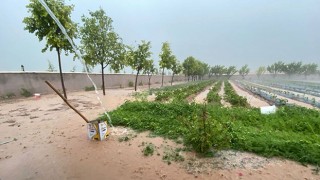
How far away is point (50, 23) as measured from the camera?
12.5 m

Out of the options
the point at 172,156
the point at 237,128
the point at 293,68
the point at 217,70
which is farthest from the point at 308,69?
the point at 172,156

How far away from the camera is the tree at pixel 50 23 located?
11844 millimetres

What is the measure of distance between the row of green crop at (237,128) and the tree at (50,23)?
590 centimetres

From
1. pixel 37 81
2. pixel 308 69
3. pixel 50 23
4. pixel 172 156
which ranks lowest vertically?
pixel 172 156

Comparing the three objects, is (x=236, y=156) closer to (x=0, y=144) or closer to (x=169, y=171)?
(x=169, y=171)

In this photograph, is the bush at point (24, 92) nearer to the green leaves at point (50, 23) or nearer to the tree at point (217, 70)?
the green leaves at point (50, 23)

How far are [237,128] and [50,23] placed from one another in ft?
36.7

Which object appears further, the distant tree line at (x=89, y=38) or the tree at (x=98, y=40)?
the tree at (x=98, y=40)

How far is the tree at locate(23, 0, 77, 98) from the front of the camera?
38.9 ft

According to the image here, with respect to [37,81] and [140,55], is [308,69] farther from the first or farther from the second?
[37,81]

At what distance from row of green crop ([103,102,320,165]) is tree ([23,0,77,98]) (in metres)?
5.90

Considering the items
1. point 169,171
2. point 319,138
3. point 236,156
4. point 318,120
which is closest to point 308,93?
point 318,120

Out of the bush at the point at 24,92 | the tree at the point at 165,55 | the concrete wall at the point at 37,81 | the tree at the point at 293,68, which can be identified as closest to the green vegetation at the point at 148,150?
the concrete wall at the point at 37,81

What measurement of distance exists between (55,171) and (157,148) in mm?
2291
